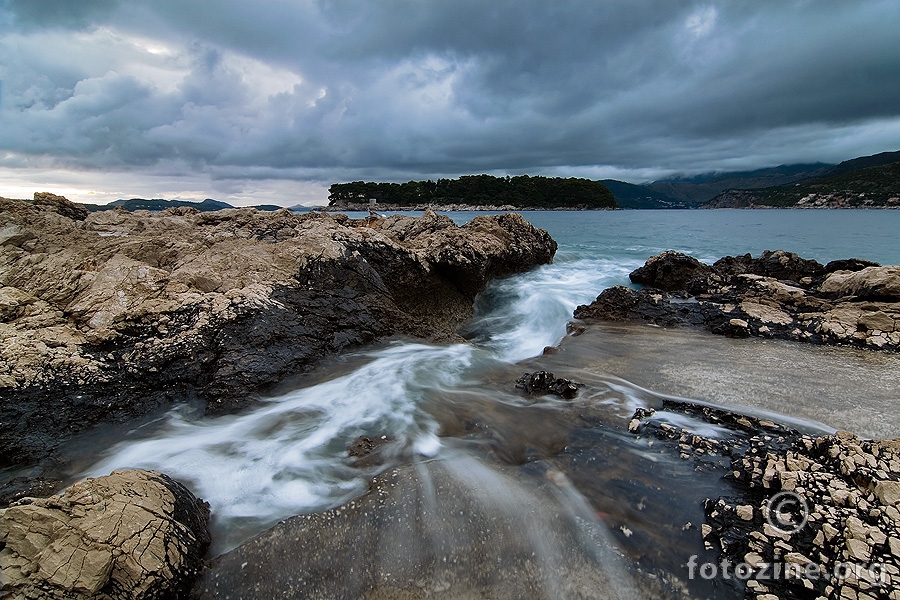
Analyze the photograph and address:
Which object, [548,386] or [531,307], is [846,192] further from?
[548,386]

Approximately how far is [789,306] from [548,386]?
6911mm

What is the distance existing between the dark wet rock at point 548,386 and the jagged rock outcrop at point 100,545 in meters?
4.19

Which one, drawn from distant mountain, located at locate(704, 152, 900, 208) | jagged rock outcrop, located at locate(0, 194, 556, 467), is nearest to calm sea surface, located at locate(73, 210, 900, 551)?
jagged rock outcrop, located at locate(0, 194, 556, 467)

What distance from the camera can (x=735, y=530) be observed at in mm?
3225

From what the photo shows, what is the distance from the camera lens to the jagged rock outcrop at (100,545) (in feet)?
8.29

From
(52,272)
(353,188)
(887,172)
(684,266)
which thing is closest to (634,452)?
(52,272)

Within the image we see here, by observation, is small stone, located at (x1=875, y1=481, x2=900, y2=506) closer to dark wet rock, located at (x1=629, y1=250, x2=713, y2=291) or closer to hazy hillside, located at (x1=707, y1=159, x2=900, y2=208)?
dark wet rock, located at (x1=629, y1=250, x2=713, y2=291)

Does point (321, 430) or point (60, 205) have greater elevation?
point (60, 205)

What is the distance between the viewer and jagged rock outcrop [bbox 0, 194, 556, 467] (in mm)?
4781

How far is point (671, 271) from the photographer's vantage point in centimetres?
1366

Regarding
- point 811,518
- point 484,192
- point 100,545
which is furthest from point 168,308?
point 484,192

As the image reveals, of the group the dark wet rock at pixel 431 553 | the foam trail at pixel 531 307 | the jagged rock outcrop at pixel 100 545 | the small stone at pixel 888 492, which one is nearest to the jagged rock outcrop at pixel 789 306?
the foam trail at pixel 531 307

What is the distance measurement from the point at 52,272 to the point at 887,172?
5281 inches

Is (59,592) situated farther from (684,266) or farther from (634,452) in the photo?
(684,266)
